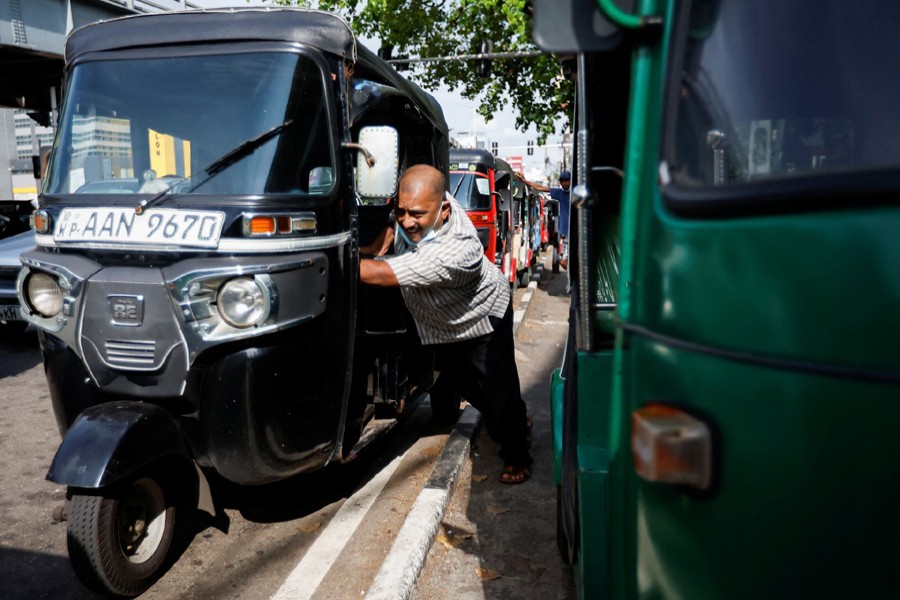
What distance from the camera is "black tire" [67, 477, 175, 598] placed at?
3.13 meters

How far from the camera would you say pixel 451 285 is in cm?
419

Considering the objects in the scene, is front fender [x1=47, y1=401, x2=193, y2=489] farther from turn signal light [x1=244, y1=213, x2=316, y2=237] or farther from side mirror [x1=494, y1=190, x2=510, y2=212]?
side mirror [x1=494, y1=190, x2=510, y2=212]

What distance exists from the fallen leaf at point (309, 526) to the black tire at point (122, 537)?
0.76 metres

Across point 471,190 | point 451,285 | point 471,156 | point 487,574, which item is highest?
point 471,156

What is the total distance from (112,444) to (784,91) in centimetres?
274

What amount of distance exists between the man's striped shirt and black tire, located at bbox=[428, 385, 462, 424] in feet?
4.63

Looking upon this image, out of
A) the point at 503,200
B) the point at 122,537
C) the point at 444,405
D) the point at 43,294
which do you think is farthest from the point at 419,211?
the point at 503,200

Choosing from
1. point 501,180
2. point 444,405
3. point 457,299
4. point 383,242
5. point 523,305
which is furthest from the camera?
point 501,180

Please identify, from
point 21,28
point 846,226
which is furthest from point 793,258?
point 21,28

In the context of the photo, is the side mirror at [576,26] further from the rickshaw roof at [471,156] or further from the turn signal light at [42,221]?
the rickshaw roof at [471,156]

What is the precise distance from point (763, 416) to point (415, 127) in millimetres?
4635

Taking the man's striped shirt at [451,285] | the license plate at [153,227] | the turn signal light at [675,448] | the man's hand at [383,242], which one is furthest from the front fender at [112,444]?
the turn signal light at [675,448]

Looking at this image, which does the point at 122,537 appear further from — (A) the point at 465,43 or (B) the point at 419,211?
(A) the point at 465,43

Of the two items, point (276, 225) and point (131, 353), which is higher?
point (276, 225)
